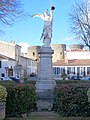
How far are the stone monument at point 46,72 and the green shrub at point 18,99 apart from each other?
147 centimetres

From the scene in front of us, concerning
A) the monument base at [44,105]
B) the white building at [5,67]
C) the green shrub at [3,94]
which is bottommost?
the monument base at [44,105]

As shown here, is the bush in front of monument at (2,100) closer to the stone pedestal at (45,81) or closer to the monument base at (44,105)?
the monument base at (44,105)

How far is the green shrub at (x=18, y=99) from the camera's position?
11.8 metres

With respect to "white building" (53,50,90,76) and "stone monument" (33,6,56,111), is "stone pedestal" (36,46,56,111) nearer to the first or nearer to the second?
"stone monument" (33,6,56,111)

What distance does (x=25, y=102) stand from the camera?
12.0 meters

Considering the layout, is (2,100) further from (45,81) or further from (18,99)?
(45,81)

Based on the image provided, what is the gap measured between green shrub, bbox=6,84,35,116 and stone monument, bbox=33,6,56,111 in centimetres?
147

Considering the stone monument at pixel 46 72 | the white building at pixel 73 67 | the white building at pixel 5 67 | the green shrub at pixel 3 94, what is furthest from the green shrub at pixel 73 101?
the white building at pixel 73 67

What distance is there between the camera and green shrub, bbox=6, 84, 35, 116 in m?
11.8

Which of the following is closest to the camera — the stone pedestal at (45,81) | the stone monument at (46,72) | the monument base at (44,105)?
the monument base at (44,105)

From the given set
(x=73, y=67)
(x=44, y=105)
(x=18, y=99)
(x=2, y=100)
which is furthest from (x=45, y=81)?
(x=73, y=67)

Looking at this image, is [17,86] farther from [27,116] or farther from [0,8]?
[0,8]

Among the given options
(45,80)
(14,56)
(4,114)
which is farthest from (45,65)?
(14,56)

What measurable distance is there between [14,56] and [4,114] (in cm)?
6288
